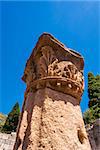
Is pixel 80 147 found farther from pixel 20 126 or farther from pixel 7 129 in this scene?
pixel 7 129

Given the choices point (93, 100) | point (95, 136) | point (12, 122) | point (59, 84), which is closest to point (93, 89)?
point (93, 100)

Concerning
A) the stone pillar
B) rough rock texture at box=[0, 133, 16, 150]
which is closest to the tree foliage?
rough rock texture at box=[0, 133, 16, 150]

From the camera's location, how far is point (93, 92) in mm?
26844

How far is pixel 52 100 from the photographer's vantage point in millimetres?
4324

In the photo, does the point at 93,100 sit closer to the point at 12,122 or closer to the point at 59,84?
the point at 12,122

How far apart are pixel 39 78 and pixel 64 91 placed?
53 cm

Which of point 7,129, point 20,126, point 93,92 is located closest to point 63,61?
point 20,126

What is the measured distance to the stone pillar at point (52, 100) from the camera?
391cm

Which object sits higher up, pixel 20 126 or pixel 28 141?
pixel 20 126

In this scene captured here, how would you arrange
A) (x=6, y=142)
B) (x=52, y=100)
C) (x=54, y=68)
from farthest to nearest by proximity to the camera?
1. (x=6, y=142)
2. (x=54, y=68)
3. (x=52, y=100)

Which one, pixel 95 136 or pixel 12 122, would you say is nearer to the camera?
pixel 95 136

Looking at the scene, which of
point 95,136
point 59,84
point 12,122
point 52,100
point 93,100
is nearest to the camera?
point 52,100

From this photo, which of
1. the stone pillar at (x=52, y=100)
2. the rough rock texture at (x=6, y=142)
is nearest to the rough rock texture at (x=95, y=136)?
the rough rock texture at (x=6, y=142)

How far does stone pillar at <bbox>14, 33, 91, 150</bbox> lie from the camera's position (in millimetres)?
3906
